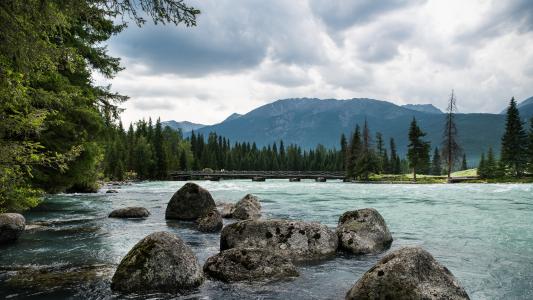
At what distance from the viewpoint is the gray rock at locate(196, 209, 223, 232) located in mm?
16812

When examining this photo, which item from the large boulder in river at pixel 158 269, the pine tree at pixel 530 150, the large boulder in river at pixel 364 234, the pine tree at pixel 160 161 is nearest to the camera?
the large boulder in river at pixel 158 269

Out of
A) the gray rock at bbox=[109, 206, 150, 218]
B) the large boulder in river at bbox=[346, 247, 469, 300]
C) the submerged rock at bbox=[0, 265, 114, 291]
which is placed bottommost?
the submerged rock at bbox=[0, 265, 114, 291]

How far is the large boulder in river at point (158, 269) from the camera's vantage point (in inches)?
334

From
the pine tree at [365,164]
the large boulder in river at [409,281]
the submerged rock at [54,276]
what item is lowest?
the submerged rock at [54,276]

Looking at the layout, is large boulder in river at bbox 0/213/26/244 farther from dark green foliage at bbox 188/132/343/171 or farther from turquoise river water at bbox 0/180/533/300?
dark green foliage at bbox 188/132/343/171

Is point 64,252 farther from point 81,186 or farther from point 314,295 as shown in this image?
point 81,186

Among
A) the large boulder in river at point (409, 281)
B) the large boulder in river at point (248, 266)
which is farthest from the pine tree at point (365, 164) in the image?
the large boulder in river at point (409, 281)

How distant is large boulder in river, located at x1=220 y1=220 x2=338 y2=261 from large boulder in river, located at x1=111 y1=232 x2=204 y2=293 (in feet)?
10.9

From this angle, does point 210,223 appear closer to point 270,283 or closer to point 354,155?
point 270,283

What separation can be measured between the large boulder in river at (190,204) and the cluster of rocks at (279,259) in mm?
7760

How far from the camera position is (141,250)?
9.02m

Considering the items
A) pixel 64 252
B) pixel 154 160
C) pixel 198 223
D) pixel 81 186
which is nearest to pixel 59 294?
pixel 64 252

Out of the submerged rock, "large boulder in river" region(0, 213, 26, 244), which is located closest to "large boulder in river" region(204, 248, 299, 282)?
the submerged rock

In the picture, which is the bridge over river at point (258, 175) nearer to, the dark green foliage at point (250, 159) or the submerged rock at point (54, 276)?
the dark green foliage at point (250, 159)
